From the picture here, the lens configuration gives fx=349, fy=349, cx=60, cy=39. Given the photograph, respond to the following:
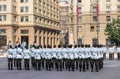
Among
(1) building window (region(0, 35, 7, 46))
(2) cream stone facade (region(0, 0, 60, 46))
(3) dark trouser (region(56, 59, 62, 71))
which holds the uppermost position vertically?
(2) cream stone facade (region(0, 0, 60, 46))

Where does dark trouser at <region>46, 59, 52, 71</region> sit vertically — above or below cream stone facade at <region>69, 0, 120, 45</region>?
below

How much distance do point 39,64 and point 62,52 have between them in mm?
2035

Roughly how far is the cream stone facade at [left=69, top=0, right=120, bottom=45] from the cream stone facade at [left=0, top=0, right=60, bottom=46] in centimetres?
826

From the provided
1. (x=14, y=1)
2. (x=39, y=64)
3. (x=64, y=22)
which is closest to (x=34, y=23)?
(x=14, y=1)

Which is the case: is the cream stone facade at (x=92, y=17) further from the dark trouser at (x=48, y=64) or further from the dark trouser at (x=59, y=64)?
the dark trouser at (x=48, y=64)

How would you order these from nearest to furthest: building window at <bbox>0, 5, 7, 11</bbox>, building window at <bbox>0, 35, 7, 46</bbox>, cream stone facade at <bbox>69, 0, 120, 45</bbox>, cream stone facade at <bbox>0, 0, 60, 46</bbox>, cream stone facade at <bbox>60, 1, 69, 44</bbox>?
1. building window at <bbox>0, 35, 7, 46</bbox>
2. cream stone facade at <bbox>0, 0, 60, 46</bbox>
3. building window at <bbox>0, 5, 7, 11</bbox>
4. cream stone facade at <bbox>69, 0, 120, 45</bbox>
5. cream stone facade at <bbox>60, 1, 69, 44</bbox>

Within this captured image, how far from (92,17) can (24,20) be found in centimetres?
1910

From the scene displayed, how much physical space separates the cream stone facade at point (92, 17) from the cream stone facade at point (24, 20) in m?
8.26

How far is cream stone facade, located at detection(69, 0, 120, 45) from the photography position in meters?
89.0

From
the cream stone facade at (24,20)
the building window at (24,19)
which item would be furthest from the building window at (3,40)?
the building window at (24,19)

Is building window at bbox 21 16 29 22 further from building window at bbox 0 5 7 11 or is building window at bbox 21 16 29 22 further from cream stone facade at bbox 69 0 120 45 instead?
cream stone facade at bbox 69 0 120 45

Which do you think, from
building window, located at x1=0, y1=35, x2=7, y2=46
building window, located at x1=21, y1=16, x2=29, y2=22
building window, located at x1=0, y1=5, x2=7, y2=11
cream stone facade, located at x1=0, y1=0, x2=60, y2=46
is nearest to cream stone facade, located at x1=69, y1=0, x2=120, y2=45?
cream stone facade, located at x1=0, y1=0, x2=60, y2=46

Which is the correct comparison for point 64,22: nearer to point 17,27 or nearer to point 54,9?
point 54,9

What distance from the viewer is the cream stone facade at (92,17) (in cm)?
8900
